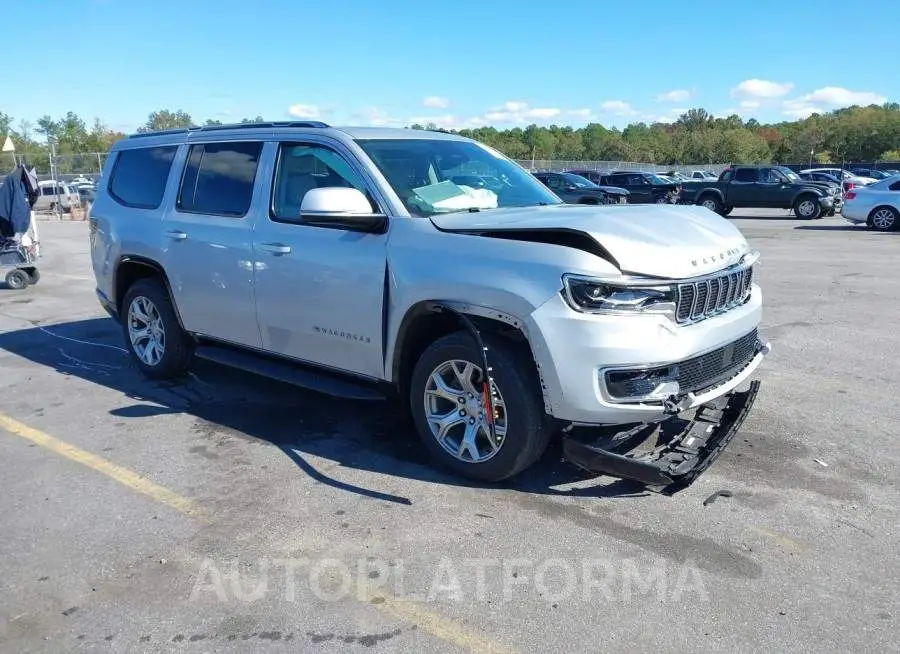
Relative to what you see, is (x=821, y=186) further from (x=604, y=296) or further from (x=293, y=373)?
(x=604, y=296)

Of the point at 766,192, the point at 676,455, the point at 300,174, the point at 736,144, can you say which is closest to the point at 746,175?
the point at 766,192

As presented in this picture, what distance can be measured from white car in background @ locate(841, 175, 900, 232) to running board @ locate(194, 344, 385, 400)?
19.2 metres

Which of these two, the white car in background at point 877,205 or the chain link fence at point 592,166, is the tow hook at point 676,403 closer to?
the white car in background at point 877,205

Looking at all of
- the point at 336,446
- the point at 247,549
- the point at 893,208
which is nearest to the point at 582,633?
the point at 247,549

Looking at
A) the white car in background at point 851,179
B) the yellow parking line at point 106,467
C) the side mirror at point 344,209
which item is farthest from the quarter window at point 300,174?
the white car in background at point 851,179

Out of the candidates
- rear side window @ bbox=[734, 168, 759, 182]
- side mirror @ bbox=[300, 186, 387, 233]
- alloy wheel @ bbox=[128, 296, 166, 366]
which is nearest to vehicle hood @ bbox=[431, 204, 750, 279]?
side mirror @ bbox=[300, 186, 387, 233]

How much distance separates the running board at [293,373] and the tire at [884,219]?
758 inches

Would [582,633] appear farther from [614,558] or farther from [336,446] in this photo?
[336,446]

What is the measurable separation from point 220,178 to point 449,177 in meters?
1.84

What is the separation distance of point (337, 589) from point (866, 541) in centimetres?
249

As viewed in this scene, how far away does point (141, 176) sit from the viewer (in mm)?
6434

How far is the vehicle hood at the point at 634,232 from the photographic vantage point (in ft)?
12.1

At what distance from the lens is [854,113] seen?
111562 millimetres

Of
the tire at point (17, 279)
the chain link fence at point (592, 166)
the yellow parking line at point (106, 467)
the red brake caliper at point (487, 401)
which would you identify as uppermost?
the chain link fence at point (592, 166)
